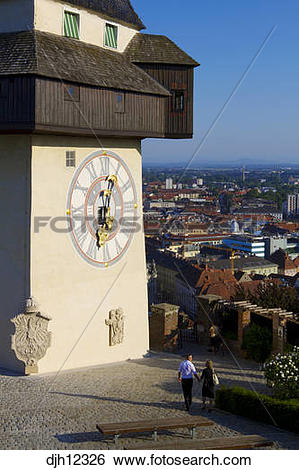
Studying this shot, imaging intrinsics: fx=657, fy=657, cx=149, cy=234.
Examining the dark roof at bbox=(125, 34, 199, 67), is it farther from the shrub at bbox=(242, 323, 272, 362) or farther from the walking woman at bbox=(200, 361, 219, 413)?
the walking woman at bbox=(200, 361, 219, 413)

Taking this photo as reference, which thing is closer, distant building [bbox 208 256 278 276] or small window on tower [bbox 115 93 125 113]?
small window on tower [bbox 115 93 125 113]

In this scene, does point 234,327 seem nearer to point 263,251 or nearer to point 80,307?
point 80,307

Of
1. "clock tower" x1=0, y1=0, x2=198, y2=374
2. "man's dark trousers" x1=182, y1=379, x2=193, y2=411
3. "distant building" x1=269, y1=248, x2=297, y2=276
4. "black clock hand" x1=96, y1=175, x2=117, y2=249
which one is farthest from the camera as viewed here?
"distant building" x1=269, y1=248, x2=297, y2=276

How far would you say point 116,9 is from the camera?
17469 millimetres

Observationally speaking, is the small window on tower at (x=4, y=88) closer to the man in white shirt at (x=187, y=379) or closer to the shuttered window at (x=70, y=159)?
the shuttered window at (x=70, y=159)

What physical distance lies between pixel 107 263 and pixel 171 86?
5224 millimetres

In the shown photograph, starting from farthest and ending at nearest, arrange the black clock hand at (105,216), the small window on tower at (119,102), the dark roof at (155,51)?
the dark roof at (155,51) < the black clock hand at (105,216) < the small window on tower at (119,102)

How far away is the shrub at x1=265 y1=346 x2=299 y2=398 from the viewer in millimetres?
12164

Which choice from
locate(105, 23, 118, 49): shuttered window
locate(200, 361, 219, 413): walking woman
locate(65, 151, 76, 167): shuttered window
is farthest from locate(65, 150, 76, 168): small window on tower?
locate(200, 361, 219, 413): walking woman

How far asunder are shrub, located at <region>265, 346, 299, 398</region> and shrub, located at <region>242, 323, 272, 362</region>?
4132mm

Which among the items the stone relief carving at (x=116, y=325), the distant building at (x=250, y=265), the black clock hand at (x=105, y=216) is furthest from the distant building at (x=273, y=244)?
the black clock hand at (x=105, y=216)

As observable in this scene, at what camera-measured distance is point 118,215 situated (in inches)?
685

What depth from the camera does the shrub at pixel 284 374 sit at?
1216 cm

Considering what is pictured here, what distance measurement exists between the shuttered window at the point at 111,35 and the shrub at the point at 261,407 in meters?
9.91
